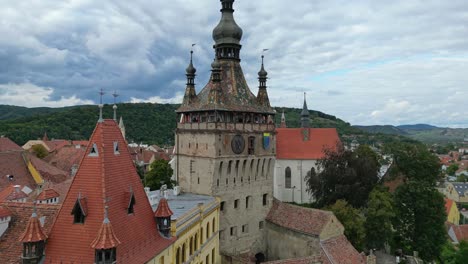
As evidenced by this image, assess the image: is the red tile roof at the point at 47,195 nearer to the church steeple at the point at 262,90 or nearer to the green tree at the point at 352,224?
the church steeple at the point at 262,90

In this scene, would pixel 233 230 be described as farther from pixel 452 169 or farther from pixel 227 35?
pixel 452 169

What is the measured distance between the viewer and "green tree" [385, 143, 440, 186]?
48.9 meters

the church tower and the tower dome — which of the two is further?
the tower dome

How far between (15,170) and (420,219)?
50679 millimetres

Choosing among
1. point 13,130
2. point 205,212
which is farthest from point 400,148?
point 13,130

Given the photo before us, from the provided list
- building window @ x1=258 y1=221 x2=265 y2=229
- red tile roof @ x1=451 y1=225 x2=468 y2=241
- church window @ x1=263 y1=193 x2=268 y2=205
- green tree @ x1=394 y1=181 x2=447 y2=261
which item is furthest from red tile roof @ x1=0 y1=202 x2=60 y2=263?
red tile roof @ x1=451 y1=225 x2=468 y2=241

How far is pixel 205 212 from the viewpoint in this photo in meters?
28.7

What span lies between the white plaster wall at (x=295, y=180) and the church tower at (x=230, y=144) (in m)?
18.6

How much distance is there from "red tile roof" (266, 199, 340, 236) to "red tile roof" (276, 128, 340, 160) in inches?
745

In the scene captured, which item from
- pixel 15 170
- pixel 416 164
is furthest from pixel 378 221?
pixel 15 170

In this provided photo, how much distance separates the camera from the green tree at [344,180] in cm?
4412

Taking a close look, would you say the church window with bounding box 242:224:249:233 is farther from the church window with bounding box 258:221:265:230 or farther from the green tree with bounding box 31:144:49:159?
the green tree with bounding box 31:144:49:159

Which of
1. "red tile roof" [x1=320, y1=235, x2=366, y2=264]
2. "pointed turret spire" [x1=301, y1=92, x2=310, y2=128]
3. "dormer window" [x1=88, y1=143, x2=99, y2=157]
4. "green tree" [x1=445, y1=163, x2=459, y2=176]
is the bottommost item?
"green tree" [x1=445, y1=163, x2=459, y2=176]

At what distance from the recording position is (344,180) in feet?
146
